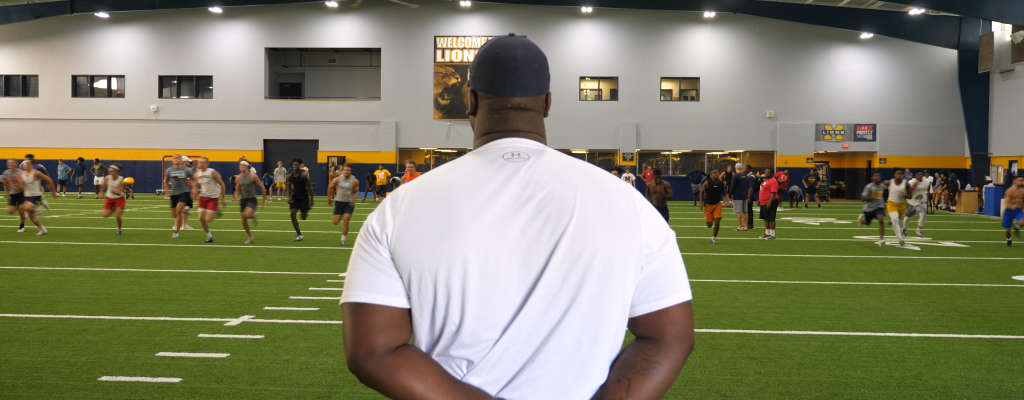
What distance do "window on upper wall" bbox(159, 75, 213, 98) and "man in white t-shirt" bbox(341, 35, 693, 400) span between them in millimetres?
37152

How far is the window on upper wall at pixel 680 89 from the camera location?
34.4 meters

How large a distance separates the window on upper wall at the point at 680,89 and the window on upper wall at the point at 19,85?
32.0m

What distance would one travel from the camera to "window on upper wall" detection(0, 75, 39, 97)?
117 ft

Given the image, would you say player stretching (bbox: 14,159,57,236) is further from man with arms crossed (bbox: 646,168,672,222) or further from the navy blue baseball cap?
the navy blue baseball cap

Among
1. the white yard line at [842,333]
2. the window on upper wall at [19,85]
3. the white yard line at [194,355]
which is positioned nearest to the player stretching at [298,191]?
the white yard line at [194,355]

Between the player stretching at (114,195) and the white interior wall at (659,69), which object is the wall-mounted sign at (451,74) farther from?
the player stretching at (114,195)

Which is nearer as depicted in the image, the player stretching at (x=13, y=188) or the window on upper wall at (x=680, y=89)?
the player stretching at (x=13, y=188)

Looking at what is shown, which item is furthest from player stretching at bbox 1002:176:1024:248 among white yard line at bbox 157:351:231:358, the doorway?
the doorway

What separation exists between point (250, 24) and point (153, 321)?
30729mm

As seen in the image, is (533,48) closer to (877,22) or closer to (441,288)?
(441,288)

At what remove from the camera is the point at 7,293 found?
347 inches

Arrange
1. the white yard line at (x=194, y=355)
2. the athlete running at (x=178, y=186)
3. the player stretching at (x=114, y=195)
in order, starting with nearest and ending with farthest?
the white yard line at (x=194, y=355)
the athlete running at (x=178, y=186)
the player stretching at (x=114, y=195)

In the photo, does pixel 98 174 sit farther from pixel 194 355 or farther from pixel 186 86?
pixel 194 355

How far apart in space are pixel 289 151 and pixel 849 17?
2765 cm
